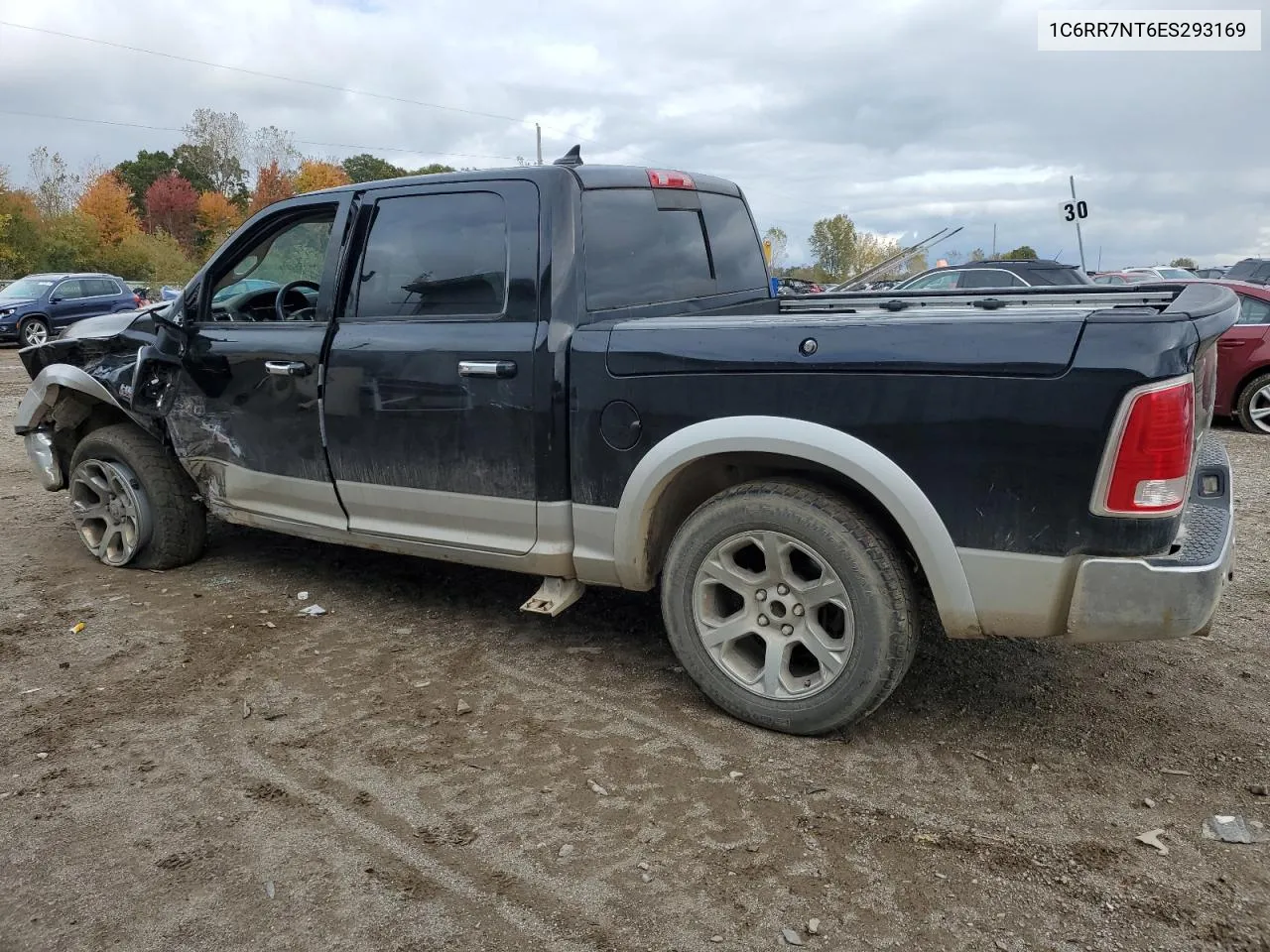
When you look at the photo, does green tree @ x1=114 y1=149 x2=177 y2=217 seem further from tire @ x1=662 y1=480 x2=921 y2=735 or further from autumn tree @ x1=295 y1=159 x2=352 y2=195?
tire @ x1=662 y1=480 x2=921 y2=735

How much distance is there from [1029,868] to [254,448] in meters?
3.62

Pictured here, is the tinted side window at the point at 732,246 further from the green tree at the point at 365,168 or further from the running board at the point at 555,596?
the green tree at the point at 365,168

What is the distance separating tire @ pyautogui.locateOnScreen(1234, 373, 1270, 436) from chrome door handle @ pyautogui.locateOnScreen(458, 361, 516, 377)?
8936mm

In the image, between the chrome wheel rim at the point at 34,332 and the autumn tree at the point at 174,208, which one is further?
the autumn tree at the point at 174,208

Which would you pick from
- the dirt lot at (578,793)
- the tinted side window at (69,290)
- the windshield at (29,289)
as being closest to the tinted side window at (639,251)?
the dirt lot at (578,793)

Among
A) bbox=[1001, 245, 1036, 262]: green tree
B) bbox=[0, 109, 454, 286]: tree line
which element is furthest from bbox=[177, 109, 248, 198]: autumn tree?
bbox=[1001, 245, 1036, 262]: green tree

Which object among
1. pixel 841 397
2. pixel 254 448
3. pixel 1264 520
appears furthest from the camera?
pixel 1264 520

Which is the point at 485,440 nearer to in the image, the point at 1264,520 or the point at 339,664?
the point at 339,664

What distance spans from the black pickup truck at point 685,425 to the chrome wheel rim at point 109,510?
0.12 ft

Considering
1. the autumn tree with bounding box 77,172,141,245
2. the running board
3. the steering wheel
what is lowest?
the running board

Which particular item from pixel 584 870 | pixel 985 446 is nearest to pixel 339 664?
pixel 584 870

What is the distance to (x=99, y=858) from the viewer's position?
2701mm

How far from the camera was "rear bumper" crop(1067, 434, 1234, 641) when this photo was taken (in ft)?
8.68

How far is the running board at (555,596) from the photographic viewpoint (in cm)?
370
